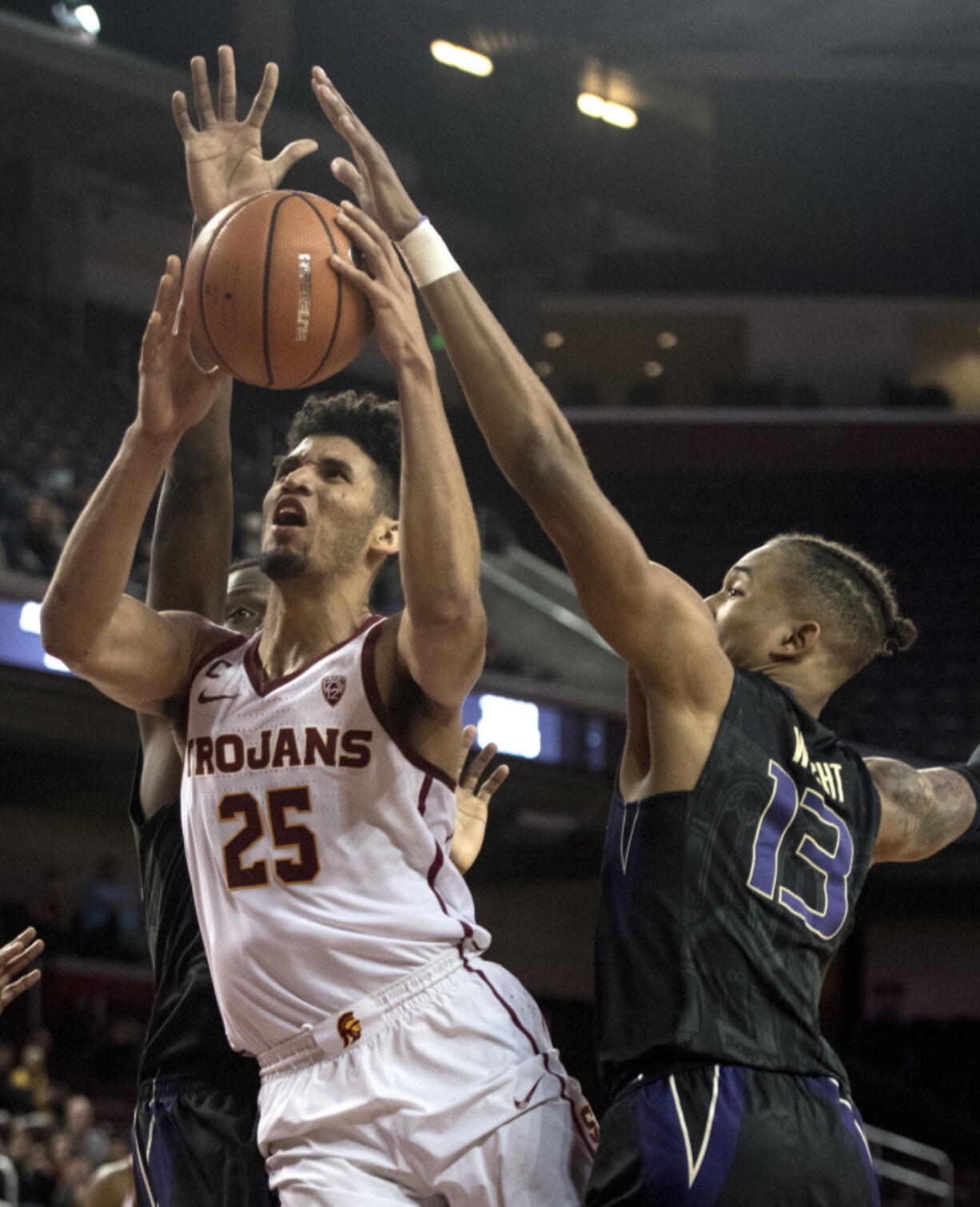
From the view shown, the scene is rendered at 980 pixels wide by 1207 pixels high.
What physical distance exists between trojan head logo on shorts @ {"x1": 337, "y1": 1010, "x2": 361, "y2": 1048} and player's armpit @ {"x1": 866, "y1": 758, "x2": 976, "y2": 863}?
3.62 ft

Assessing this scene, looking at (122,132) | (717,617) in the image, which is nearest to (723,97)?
(122,132)

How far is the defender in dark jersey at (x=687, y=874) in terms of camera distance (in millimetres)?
2641

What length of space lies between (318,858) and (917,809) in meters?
1.27

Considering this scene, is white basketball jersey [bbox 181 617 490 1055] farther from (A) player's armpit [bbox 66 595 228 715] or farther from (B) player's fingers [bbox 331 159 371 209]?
(B) player's fingers [bbox 331 159 371 209]

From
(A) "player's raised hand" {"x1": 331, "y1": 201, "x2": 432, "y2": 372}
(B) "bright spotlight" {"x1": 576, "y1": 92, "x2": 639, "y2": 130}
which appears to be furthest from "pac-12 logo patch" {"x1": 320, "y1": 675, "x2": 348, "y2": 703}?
(B) "bright spotlight" {"x1": 576, "y1": 92, "x2": 639, "y2": 130}

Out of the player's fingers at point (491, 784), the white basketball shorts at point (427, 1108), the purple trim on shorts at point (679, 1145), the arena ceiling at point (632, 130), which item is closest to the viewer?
the purple trim on shorts at point (679, 1145)

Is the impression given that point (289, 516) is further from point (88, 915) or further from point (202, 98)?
point (88, 915)

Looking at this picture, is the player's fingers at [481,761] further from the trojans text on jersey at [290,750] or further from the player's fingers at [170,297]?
the player's fingers at [170,297]

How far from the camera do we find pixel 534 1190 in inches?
108

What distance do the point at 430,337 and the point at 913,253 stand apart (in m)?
6.94

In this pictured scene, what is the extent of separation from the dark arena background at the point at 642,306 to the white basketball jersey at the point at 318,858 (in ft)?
39.3

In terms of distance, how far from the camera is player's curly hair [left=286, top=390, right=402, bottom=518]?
3221mm

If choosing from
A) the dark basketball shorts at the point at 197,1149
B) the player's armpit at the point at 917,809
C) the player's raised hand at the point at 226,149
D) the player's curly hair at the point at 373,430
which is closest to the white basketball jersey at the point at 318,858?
the dark basketball shorts at the point at 197,1149

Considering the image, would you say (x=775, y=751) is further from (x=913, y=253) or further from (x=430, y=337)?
(x=913, y=253)
